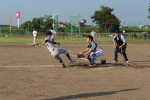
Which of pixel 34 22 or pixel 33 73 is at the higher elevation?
pixel 34 22

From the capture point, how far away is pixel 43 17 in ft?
289

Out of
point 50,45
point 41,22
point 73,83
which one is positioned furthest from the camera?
point 41,22

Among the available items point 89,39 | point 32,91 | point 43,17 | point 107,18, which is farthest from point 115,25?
point 32,91

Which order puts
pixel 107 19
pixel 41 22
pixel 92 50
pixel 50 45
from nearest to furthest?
pixel 50 45, pixel 92 50, pixel 107 19, pixel 41 22

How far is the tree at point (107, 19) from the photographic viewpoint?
76.1 meters

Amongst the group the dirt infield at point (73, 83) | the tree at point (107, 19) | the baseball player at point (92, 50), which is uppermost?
the tree at point (107, 19)

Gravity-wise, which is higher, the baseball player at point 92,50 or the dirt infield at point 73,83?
the baseball player at point 92,50

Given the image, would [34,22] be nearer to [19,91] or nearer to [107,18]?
[107,18]

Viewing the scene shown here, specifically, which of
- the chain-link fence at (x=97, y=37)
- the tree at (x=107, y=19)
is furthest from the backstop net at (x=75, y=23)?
the tree at (x=107, y=19)

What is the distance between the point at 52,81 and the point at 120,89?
216 centimetres

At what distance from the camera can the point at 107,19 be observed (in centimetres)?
7581

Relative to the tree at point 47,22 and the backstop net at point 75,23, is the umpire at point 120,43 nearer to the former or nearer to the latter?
the backstop net at point 75,23

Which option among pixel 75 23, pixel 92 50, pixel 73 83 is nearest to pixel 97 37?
pixel 75 23

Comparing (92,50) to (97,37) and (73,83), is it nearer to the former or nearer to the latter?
(73,83)
